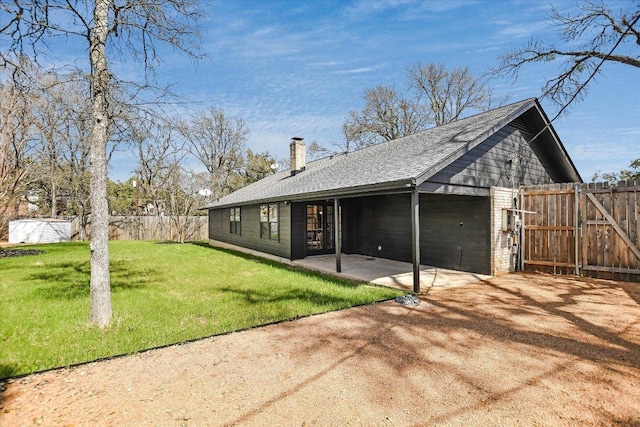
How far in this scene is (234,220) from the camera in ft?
54.7

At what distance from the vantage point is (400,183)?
6184mm

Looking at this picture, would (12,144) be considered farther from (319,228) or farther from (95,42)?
(319,228)

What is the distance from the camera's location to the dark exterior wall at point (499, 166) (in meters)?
7.21

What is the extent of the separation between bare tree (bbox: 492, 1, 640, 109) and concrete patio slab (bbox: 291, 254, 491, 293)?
5208 millimetres

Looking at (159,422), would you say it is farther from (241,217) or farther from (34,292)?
(241,217)

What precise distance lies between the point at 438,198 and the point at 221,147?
25.5 meters

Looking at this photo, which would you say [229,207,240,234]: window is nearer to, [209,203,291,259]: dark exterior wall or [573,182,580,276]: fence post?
[209,203,291,259]: dark exterior wall

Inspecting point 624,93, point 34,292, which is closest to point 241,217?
point 34,292

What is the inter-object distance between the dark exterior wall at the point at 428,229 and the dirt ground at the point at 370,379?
351cm

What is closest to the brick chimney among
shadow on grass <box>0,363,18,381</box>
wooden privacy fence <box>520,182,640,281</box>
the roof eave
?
the roof eave

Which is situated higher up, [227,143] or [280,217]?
[227,143]

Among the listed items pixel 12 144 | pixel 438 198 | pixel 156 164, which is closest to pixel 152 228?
pixel 156 164

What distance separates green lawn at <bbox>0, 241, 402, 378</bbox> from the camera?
3.88m

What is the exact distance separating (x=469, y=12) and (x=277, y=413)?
452 inches
